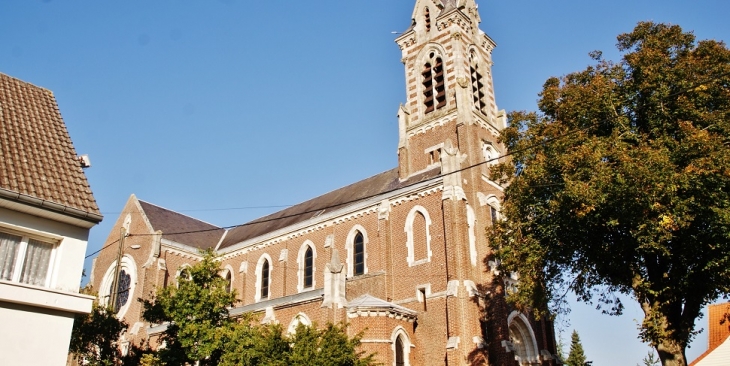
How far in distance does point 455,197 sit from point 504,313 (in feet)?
18.8

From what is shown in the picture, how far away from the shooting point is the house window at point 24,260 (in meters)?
12.0

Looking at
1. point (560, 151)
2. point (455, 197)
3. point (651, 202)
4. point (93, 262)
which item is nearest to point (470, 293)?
point (455, 197)

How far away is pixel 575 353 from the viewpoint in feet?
210

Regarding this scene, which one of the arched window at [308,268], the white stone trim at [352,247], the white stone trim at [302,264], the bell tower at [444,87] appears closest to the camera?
the white stone trim at [352,247]

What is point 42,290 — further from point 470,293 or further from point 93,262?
point 93,262

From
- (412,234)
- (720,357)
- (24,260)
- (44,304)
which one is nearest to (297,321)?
(412,234)

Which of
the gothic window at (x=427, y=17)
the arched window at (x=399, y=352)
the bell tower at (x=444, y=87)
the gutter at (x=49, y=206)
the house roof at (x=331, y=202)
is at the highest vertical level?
the gothic window at (x=427, y=17)

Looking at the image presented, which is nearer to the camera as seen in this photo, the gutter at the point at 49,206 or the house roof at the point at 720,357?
the gutter at the point at 49,206

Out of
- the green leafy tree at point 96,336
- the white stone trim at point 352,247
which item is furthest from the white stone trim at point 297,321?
the green leafy tree at point 96,336

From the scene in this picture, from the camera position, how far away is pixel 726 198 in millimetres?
15781

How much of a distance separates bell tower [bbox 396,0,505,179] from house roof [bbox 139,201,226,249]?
57.3 feet

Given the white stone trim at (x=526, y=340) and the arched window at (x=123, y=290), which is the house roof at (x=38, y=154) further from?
the arched window at (x=123, y=290)

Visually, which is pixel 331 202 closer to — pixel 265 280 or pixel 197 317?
pixel 265 280

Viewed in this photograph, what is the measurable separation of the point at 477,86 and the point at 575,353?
39.9m
